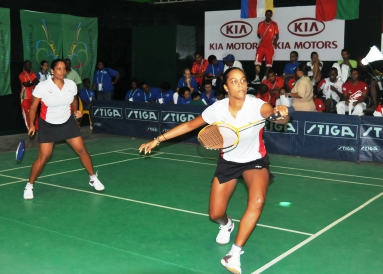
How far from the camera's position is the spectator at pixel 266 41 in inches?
679

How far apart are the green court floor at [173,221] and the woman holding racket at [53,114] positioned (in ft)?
2.72

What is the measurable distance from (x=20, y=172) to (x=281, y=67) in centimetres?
1004

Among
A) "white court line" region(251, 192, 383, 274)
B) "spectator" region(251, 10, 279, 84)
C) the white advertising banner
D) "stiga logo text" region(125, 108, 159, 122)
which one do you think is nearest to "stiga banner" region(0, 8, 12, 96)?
"stiga logo text" region(125, 108, 159, 122)

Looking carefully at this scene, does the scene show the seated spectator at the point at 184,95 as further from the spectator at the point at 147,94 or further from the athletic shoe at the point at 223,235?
the athletic shoe at the point at 223,235

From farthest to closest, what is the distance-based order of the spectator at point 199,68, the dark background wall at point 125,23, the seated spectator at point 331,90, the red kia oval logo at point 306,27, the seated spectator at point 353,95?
the spectator at point 199,68 → the red kia oval logo at point 306,27 → the dark background wall at point 125,23 → the seated spectator at point 331,90 → the seated spectator at point 353,95

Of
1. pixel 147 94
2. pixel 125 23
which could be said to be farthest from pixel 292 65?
pixel 125 23

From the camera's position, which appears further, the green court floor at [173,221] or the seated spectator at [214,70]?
the seated spectator at [214,70]

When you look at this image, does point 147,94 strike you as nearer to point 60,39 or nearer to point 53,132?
point 60,39

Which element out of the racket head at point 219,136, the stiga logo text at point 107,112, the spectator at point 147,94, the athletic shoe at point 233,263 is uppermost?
the racket head at point 219,136

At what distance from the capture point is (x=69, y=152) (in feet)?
43.8

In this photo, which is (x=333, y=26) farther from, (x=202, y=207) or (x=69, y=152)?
(x=202, y=207)

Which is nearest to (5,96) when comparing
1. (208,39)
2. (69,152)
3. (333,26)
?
(69,152)

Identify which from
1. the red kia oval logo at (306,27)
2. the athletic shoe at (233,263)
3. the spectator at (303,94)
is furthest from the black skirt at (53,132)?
the red kia oval logo at (306,27)

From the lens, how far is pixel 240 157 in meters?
5.75
